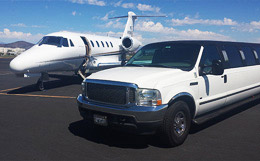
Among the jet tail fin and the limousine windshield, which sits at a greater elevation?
the jet tail fin

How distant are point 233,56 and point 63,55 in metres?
7.55

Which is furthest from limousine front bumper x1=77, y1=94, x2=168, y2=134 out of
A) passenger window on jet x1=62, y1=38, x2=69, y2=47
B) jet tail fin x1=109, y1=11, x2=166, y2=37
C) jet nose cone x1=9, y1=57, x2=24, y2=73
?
jet tail fin x1=109, y1=11, x2=166, y2=37

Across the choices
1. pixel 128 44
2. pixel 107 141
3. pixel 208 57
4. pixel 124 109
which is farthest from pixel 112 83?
pixel 128 44

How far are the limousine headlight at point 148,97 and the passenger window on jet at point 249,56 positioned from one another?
386 centimetres

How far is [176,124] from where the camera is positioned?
416 cm

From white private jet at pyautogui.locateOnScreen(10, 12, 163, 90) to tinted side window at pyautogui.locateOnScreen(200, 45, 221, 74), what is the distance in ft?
22.5

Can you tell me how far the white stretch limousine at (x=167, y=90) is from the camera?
384 centimetres

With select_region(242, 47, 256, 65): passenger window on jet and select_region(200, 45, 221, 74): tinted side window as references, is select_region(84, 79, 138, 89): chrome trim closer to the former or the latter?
select_region(200, 45, 221, 74): tinted side window

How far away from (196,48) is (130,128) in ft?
7.64

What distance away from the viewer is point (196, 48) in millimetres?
5043

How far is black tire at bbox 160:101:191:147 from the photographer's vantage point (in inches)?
154

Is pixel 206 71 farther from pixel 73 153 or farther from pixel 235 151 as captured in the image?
pixel 73 153

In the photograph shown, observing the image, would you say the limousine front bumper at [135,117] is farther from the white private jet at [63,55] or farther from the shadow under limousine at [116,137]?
the white private jet at [63,55]

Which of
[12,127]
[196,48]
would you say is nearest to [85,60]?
[12,127]
